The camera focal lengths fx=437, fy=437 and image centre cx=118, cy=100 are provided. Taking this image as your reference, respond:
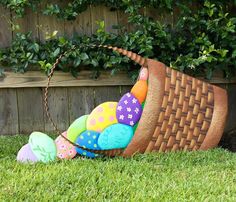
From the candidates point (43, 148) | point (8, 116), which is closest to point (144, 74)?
point (43, 148)

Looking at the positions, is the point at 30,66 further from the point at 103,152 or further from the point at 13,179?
the point at 13,179

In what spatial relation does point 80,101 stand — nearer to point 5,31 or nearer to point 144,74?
point 5,31

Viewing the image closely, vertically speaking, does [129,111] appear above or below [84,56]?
below

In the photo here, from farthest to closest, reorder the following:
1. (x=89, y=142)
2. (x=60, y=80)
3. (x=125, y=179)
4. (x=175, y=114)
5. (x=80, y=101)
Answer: (x=80, y=101) < (x=60, y=80) < (x=175, y=114) < (x=89, y=142) < (x=125, y=179)

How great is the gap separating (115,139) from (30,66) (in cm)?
132

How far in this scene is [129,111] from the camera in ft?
9.23

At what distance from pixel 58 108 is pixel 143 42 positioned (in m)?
0.97

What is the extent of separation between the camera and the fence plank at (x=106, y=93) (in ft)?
12.7

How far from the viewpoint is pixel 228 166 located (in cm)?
256

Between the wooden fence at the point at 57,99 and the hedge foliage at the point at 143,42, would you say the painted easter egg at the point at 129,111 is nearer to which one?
the hedge foliage at the point at 143,42

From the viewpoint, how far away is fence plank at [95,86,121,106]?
3.87 metres

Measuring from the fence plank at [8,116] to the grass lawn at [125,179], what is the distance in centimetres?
110

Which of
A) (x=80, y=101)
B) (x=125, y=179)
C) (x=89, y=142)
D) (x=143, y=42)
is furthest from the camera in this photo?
(x=80, y=101)

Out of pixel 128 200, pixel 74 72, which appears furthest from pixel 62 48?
pixel 128 200
